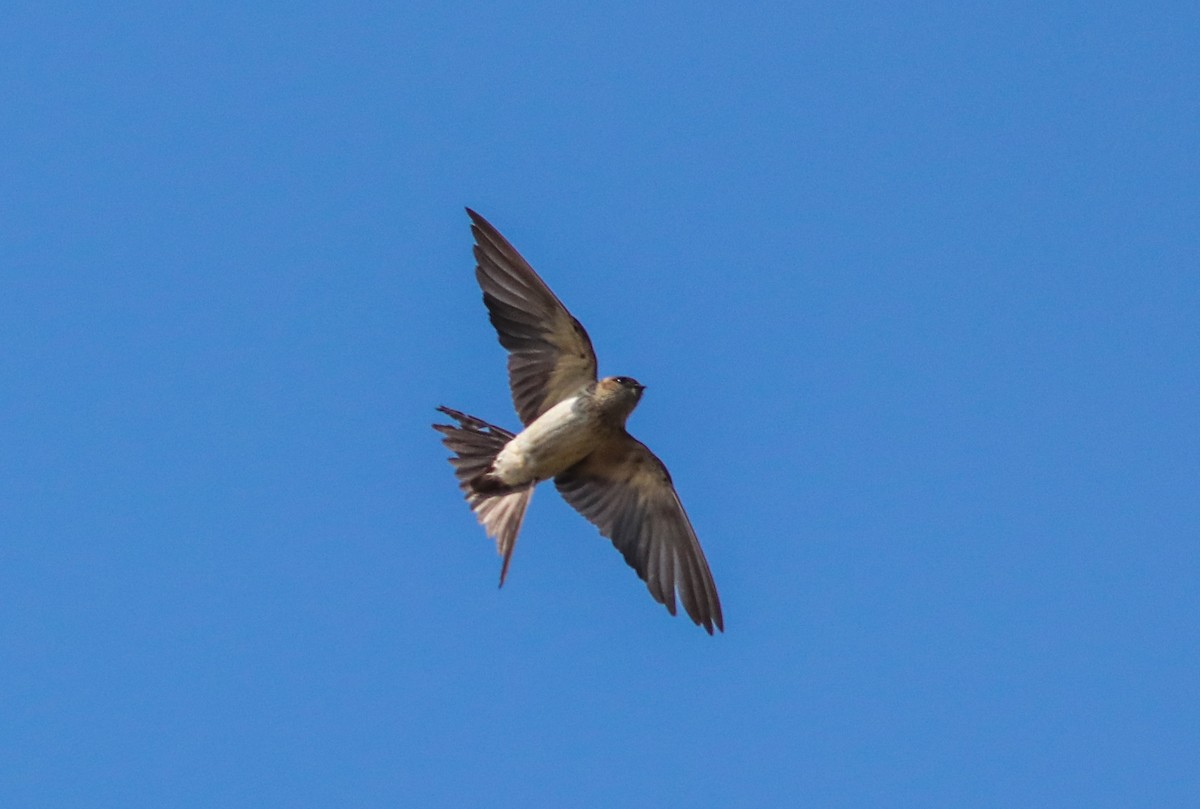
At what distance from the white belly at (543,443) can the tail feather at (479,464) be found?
0.08 m

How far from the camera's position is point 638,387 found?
1110 centimetres

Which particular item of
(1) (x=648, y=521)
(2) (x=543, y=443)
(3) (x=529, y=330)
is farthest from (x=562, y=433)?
(1) (x=648, y=521)

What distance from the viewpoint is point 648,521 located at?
1159 centimetres

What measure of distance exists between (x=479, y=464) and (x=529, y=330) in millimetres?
840

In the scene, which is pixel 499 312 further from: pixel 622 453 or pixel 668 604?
pixel 668 604

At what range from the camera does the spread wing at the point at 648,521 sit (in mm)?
11469

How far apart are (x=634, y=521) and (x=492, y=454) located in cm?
105

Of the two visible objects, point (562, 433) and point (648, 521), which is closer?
point (562, 433)

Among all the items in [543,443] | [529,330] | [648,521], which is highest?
[529,330]

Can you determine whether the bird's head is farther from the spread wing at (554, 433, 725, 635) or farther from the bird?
the spread wing at (554, 433, 725, 635)

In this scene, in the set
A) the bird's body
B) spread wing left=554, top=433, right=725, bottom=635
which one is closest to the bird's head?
the bird's body

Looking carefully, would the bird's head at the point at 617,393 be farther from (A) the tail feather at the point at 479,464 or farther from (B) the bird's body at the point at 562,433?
(A) the tail feather at the point at 479,464

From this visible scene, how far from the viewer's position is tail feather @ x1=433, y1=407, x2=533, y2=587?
11.0 m

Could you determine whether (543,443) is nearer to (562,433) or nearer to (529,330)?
(562,433)
